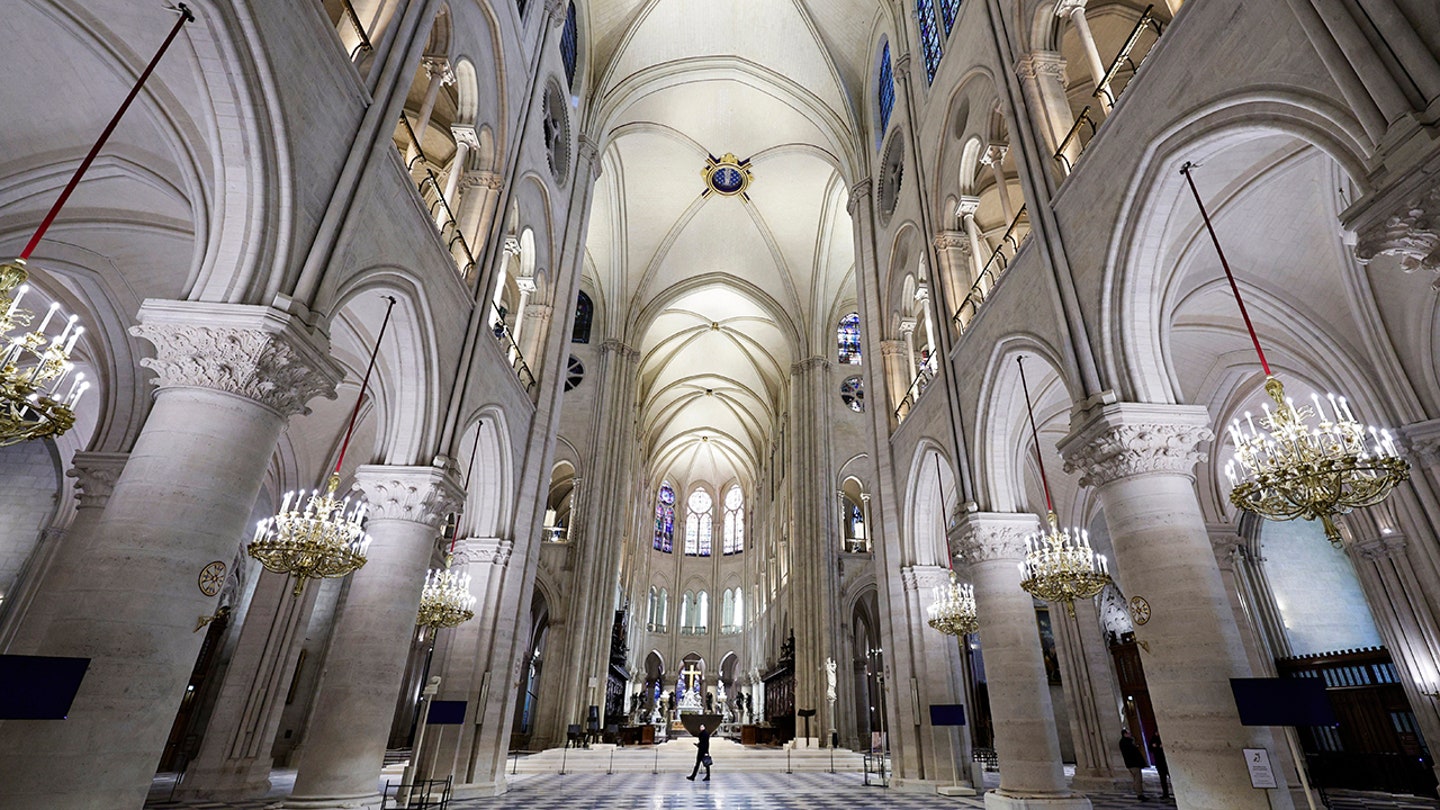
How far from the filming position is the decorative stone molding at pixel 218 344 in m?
4.77

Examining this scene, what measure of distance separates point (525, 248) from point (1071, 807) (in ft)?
39.6

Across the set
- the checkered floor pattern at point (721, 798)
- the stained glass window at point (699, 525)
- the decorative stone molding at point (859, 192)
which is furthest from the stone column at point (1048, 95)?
A: the stained glass window at point (699, 525)

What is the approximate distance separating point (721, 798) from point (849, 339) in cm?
1961

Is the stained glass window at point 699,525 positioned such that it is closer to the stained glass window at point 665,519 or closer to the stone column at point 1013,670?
the stained glass window at point 665,519

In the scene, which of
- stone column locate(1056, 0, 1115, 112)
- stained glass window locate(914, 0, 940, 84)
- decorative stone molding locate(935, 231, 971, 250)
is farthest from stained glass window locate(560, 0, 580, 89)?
stone column locate(1056, 0, 1115, 112)

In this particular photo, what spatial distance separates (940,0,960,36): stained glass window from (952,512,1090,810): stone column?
8742 mm

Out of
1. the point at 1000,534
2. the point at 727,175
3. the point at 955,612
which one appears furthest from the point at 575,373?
the point at 1000,534

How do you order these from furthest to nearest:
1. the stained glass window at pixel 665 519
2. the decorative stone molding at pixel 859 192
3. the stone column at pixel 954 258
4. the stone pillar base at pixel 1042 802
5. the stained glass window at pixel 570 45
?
the stained glass window at pixel 665 519 < the decorative stone molding at pixel 859 192 < the stained glass window at pixel 570 45 < the stone column at pixel 954 258 < the stone pillar base at pixel 1042 802

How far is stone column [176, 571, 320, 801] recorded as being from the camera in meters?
10.5

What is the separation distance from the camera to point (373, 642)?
732 cm

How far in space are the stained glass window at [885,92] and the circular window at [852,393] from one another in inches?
405

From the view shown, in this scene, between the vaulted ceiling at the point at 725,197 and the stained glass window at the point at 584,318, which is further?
the stained glass window at the point at 584,318

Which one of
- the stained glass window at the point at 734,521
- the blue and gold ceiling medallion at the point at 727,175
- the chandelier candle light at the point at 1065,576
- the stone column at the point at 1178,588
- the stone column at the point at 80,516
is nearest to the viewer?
the stone column at the point at 1178,588

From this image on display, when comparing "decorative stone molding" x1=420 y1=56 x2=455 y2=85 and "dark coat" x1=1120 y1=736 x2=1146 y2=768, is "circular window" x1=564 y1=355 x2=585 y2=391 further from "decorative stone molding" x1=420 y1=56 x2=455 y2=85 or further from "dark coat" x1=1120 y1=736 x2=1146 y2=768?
"dark coat" x1=1120 y1=736 x2=1146 y2=768
